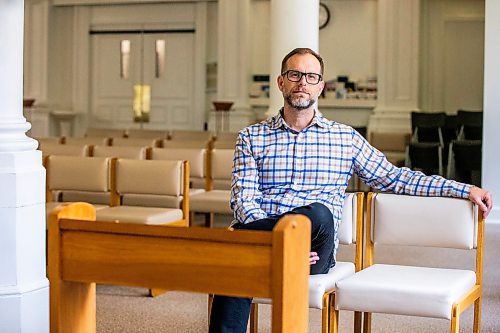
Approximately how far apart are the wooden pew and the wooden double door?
13.4 metres

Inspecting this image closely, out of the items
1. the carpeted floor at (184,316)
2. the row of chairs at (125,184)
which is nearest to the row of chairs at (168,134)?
the row of chairs at (125,184)

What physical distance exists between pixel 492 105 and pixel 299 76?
19.3 ft

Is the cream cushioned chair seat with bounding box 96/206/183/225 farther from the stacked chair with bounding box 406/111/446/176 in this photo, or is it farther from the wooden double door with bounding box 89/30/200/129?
the wooden double door with bounding box 89/30/200/129

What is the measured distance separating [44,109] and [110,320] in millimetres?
11309

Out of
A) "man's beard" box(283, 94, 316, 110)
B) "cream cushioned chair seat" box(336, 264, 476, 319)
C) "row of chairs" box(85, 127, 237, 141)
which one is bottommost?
"cream cushioned chair seat" box(336, 264, 476, 319)

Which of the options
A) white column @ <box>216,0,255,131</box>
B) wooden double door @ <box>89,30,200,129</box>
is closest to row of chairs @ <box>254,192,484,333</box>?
white column @ <box>216,0,255,131</box>

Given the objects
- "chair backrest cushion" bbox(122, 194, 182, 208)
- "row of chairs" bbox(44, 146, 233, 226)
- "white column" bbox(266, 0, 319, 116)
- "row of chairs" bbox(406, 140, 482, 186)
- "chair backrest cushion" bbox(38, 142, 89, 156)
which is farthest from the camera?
"row of chairs" bbox(406, 140, 482, 186)

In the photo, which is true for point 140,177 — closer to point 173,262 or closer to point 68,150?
point 68,150

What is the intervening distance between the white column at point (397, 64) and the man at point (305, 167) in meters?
10.4

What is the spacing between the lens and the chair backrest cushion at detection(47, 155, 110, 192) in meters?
7.20

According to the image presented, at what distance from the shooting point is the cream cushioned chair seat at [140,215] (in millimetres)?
6574

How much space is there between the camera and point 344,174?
429 centimetres

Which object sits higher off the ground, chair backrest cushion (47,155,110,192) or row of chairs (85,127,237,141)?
row of chairs (85,127,237,141)

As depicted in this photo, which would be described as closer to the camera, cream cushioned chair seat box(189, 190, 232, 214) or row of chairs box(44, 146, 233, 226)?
row of chairs box(44, 146, 233, 226)
